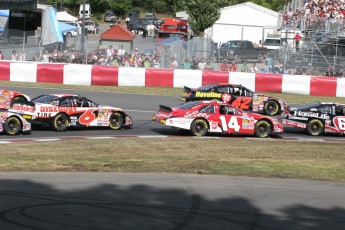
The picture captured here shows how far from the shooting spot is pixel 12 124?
20438 mm

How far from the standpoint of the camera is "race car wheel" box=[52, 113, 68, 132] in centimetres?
2144

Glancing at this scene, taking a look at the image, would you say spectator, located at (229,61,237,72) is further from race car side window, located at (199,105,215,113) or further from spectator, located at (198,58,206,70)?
race car side window, located at (199,105,215,113)

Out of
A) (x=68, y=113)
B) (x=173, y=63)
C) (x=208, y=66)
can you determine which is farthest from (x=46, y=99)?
(x=208, y=66)

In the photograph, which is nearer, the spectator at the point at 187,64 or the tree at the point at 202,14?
the spectator at the point at 187,64

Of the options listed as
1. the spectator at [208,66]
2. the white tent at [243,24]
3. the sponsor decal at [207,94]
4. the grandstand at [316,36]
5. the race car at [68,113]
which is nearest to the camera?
the race car at [68,113]

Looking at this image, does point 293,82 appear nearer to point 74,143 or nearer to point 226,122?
point 226,122

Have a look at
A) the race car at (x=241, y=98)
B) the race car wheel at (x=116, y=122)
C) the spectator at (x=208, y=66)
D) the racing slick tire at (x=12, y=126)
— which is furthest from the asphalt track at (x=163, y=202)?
the spectator at (x=208, y=66)

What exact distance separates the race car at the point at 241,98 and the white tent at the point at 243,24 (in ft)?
105

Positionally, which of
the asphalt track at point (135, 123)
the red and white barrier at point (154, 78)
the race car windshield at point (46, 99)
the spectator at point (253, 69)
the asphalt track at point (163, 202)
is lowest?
the asphalt track at point (163, 202)

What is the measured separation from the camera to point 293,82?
33062mm

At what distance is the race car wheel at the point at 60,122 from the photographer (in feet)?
70.3

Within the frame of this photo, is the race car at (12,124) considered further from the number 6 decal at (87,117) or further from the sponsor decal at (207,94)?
the sponsor decal at (207,94)

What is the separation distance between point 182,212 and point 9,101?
1247cm

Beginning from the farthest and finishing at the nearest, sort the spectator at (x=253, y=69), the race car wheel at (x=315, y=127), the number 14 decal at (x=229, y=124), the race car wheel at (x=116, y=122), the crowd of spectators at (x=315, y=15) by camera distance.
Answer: the crowd of spectators at (x=315, y=15)
the spectator at (x=253, y=69)
the race car wheel at (x=315, y=127)
the race car wheel at (x=116, y=122)
the number 14 decal at (x=229, y=124)
